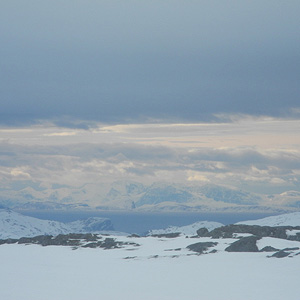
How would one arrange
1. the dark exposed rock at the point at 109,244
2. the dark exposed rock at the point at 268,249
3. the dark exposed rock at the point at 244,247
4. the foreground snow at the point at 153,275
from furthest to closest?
the dark exposed rock at the point at 109,244
the dark exposed rock at the point at 244,247
the dark exposed rock at the point at 268,249
the foreground snow at the point at 153,275

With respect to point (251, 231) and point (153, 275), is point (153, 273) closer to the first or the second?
point (153, 275)

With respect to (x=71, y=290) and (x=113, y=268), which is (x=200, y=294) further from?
(x=113, y=268)

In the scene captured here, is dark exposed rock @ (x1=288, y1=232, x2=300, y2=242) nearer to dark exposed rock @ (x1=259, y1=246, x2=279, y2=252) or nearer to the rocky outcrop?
dark exposed rock @ (x1=259, y1=246, x2=279, y2=252)

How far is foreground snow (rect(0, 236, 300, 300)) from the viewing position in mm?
26453

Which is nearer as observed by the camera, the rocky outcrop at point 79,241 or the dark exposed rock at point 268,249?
the dark exposed rock at point 268,249

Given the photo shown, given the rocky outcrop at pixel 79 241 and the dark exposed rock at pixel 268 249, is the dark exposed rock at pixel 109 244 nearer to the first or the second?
the rocky outcrop at pixel 79 241

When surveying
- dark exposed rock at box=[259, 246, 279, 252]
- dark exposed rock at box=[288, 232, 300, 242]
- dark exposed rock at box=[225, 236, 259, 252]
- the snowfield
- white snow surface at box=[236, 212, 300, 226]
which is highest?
dark exposed rock at box=[225, 236, 259, 252]

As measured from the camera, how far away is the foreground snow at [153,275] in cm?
2645

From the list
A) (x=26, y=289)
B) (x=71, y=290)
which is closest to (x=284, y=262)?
(x=71, y=290)

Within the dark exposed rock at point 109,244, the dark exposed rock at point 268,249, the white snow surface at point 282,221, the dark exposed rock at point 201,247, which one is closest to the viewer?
the dark exposed rock at point 268,249

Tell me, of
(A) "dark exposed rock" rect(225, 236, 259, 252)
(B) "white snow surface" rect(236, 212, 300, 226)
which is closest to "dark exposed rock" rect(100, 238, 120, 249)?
(A) "dark exposed rock" rect(225, 236, 259, 252)

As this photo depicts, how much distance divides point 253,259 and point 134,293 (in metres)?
11.4

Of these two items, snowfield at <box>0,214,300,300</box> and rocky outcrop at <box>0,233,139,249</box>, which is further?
rocky outcrop at <box>0,233,139,249</box>

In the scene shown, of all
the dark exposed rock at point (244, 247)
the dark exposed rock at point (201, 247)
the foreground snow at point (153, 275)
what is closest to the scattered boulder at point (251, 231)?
the foreground snow at point (153, 275)
